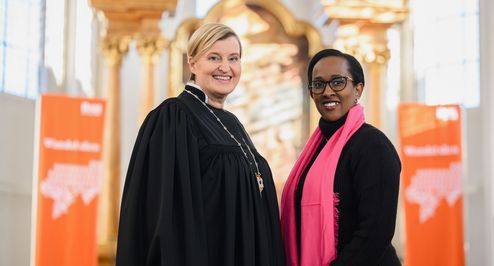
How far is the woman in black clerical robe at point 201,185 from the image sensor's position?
11.1 feet

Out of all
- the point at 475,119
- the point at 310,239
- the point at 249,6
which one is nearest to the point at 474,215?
the point at 475,119

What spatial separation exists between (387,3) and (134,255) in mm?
7128

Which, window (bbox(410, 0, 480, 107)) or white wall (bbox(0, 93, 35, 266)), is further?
window (bbox(410, 0, 480, 107))

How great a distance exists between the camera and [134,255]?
336cm

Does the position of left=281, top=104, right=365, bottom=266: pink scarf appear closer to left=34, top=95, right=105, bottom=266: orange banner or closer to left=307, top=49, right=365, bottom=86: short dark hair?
left=307, top=49, right=365, bottom=86: short dark hair

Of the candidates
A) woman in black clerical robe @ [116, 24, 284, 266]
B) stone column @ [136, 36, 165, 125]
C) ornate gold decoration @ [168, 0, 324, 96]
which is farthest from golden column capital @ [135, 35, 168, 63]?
woman in black clerical robe @ [116, 24, 284, 266]

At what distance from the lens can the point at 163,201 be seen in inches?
132

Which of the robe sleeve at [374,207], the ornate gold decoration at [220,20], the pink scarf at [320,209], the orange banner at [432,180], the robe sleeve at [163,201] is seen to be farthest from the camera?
the ornate gold decoration at [220,20]

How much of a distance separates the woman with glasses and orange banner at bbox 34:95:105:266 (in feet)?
16.3

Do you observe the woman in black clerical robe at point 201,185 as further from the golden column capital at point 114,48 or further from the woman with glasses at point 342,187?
the golden column capital at point 114,48

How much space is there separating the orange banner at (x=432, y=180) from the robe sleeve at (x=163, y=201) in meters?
5.83

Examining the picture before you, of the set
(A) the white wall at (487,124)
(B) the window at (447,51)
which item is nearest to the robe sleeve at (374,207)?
(A) the white wall at (487,124)

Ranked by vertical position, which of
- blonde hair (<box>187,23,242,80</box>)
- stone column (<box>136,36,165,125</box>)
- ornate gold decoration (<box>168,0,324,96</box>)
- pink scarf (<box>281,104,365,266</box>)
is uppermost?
ornate gold decoration (<box>168,0,324,96</box>)

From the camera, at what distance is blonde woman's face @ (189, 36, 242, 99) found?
11.9 ft
